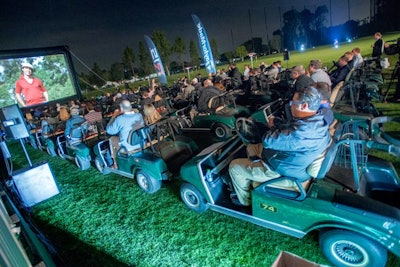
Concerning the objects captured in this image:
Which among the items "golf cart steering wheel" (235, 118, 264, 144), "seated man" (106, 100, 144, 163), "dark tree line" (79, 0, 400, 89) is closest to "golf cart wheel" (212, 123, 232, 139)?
"seated man" (106, 100, 144, 163)

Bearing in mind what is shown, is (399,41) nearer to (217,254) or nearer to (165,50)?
(217,254)

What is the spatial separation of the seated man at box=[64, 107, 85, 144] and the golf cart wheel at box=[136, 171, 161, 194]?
A: 277 centimetres

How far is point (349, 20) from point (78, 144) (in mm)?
61901

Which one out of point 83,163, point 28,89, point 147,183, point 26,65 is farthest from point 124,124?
point 28,89

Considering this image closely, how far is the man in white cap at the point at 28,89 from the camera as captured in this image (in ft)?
41.9

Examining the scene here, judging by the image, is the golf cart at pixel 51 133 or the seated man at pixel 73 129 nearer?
the seated man at pixel 73 129

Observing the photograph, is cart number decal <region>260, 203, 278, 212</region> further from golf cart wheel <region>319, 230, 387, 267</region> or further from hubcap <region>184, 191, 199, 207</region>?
hubcap <region>184, 191, 199, 207</region>

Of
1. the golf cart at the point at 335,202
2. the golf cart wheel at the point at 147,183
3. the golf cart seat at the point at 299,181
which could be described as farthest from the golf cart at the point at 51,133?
the golf cart seat at the point at 299,181

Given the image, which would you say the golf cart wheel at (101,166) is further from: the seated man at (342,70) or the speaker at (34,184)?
the seated man at (342,70)

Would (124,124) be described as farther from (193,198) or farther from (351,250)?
(351,250)

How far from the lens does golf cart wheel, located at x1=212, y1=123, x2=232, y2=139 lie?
6438mm

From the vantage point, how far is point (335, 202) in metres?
2.18

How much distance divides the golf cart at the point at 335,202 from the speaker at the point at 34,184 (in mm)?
3228

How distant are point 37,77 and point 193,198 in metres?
14.8
